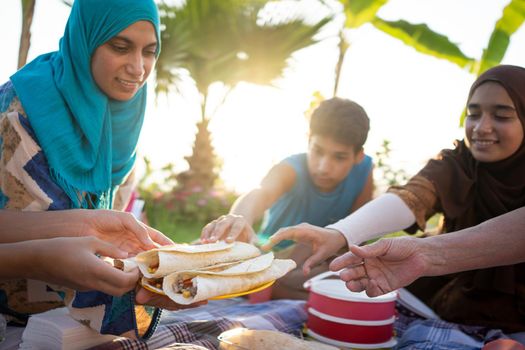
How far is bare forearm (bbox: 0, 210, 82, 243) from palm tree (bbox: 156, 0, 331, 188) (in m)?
6.87

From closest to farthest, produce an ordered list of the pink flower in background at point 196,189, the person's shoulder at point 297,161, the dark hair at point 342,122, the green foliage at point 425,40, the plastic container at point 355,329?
the plastic container at point 355,329, the dark hair at point 342,122, the person's shoulder at point 297,161, the green foliage at point 425,40, the pink flower in background at point 196,189

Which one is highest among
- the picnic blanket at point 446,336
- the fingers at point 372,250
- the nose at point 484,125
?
Result: the nose at point 484,125

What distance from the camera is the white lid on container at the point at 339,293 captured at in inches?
72.2

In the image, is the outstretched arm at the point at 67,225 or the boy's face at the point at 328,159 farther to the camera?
the boy's face at the point at 328,159

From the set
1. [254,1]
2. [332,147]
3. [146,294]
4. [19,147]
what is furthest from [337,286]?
[254,1]

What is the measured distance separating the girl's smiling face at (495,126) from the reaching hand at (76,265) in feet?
5.28

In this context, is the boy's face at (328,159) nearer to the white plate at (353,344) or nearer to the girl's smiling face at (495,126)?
the girl's smiling face at (495,126)

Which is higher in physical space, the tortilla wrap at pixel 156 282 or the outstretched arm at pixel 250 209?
the outstretched arm at pixel 250 209

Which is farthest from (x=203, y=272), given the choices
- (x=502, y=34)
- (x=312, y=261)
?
(x=502, y=34)

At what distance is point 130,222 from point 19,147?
60cm

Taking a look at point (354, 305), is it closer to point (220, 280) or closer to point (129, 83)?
point (220, 280)

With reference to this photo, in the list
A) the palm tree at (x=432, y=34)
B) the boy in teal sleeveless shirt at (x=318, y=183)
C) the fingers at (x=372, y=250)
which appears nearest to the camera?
the fingers at (x=372, y=250)

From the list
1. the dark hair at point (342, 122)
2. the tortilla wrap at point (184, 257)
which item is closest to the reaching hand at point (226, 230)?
the tortilla wrap at point (184, 257)

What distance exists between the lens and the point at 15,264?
1413 mm
